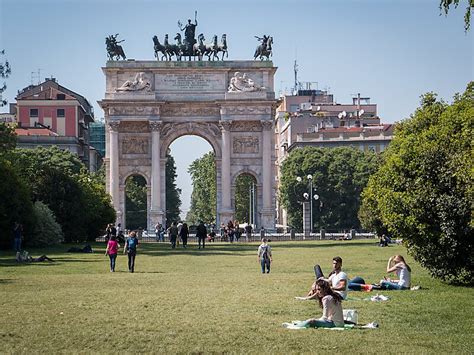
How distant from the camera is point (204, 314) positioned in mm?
21219

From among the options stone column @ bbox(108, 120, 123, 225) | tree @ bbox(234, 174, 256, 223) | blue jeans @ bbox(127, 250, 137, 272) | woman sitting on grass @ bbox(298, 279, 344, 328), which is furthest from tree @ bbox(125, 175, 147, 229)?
woman sitting on grass @ bbox(298, 279, 344, 328)

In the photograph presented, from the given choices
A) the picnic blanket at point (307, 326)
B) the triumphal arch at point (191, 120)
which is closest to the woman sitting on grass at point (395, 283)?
the picnic blanket at point (307, 326)

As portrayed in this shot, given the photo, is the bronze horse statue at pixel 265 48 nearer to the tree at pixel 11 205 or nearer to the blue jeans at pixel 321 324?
the tree at pixel 11 205

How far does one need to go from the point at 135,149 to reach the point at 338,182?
2322cm

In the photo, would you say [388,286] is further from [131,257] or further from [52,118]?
[52,118]

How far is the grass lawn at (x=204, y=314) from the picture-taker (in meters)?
16.8

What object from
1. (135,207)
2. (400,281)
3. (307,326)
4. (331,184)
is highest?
(331,184)

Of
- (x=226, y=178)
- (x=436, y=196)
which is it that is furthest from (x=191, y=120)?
(x=436, y=196)

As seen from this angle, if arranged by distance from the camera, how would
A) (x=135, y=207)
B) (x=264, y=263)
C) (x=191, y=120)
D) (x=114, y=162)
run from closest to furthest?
(x=264, y=263) → (x=191, y=120) → (x=114, y=162) → (x=135, y=207)

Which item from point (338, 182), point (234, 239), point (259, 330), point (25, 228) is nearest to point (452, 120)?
point (259, 330)

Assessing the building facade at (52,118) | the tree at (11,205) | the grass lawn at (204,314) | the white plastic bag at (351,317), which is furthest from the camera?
the building facade at (52,118)

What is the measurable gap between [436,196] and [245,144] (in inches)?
2597

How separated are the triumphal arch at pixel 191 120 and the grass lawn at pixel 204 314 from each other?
57.2m

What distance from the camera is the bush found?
182 ft
